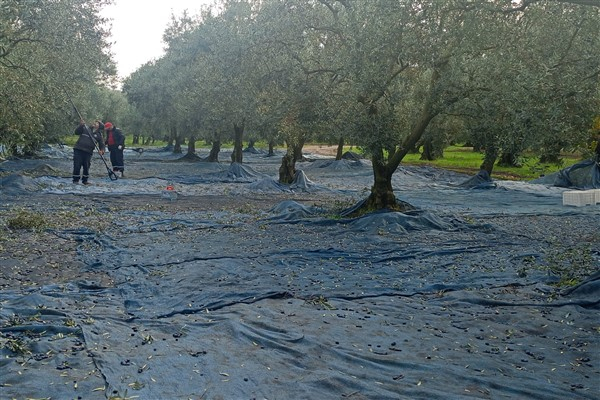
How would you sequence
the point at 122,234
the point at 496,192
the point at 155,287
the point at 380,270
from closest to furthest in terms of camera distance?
the point at 155,287, the point at 380,270, the point at 122,234, the point at 496,192

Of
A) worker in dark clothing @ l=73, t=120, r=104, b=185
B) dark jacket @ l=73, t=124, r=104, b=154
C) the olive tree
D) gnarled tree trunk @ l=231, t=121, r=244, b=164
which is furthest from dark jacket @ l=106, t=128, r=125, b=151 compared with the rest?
gnarled tree trunk @ l=231, t=121, r=244, b=164

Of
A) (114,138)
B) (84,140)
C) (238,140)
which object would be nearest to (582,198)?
(84,140)

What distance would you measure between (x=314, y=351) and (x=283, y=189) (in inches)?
742

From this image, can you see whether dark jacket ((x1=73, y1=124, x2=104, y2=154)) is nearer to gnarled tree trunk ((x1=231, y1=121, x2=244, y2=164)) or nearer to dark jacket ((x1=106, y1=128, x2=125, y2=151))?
dark jacket ((x1=106, y1=128, x2=125, y2=151))

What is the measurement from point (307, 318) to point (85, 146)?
670 inches

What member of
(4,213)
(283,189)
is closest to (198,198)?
(283,189)

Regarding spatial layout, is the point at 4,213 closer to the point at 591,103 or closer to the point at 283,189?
the point at 283,189

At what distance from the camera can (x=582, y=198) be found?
19859mm

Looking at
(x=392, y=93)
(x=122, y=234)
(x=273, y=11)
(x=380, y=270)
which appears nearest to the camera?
(x=380, y=270)

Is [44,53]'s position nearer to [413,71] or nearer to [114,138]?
[114,138]

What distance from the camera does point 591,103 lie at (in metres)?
11.9

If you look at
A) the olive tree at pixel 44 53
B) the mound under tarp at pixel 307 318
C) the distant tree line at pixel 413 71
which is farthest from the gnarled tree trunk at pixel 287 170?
the mound under tarp at pixel 307 318

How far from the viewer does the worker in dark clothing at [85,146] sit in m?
21.7

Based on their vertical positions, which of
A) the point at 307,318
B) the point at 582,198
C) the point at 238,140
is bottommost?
the point at 307,318
